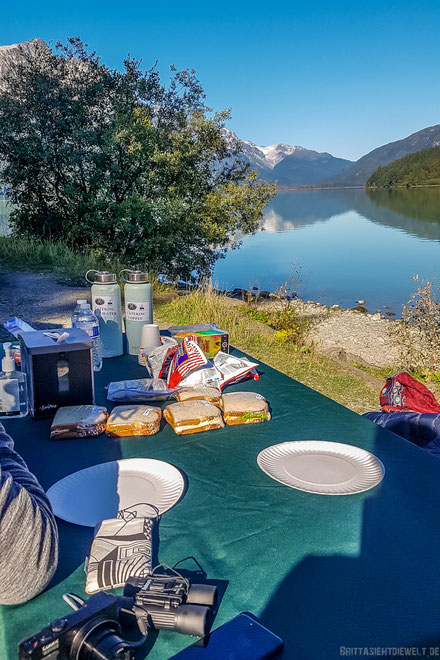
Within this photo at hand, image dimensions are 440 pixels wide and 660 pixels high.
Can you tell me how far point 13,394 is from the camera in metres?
1.89

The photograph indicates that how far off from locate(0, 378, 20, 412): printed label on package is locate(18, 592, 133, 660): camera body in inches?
46.6

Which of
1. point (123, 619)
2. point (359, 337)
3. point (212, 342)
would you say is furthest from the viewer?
point (359, 337)

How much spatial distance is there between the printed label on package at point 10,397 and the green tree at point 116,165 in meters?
10.2

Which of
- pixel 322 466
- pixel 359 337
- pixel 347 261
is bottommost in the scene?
pixel 359 337

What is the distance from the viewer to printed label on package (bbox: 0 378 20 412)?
73.2 inches

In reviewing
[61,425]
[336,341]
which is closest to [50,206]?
[336,341]

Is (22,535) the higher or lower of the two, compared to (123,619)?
higher

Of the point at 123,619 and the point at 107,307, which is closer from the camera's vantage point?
the point at 123,619

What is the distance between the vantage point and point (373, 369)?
7.19 metres

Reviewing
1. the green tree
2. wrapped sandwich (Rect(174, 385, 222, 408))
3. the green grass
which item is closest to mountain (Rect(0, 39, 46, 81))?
the green tree

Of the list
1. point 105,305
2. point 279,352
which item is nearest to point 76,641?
point 105,305

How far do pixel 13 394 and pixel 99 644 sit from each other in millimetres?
1263

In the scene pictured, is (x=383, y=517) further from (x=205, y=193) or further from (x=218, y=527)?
(x=205, y=193)

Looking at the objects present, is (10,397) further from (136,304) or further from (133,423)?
(136,304)
